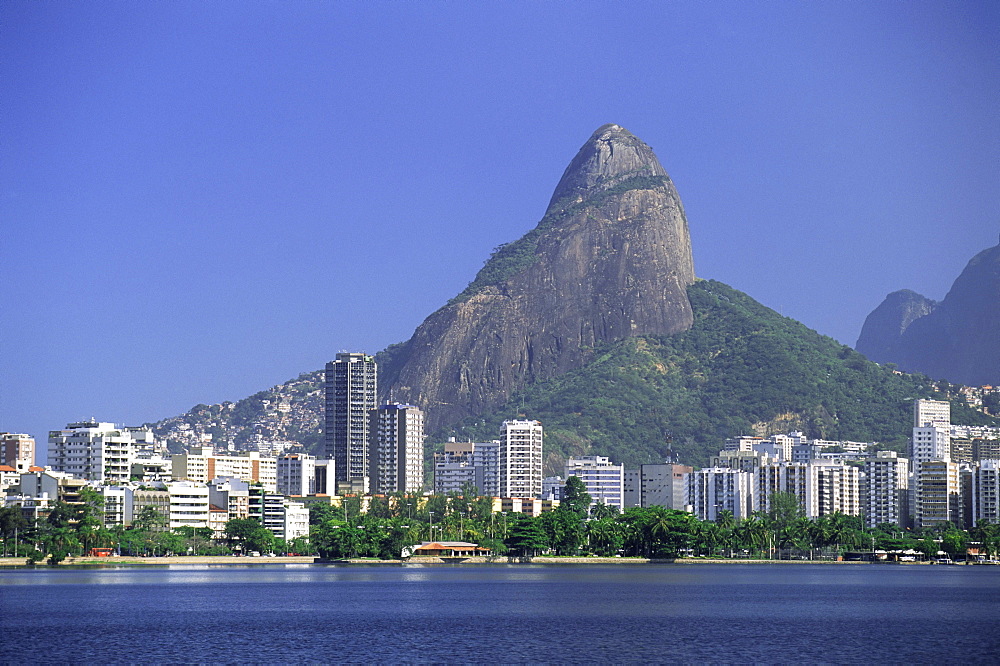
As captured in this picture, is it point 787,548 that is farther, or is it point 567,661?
point 787,548

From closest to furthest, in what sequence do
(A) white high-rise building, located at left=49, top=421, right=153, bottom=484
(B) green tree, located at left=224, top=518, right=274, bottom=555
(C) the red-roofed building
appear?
(C) the red-roofed building → (B) green tree, located at left=224, top=518, right=274, bottom=555 → (A) white high-rise building, located at left=49, top=421, right=153, bottom=484

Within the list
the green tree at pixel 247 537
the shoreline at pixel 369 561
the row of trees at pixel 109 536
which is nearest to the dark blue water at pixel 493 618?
the row of trees at pixel 109 536

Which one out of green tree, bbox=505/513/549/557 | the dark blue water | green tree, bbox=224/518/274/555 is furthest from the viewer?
green tree, bbox=224/518/274/555

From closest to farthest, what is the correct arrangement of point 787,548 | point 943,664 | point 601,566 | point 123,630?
point 943,664, point 123,630, point 601,566, point 787,548

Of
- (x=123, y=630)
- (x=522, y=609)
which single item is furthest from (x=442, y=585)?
(x=123, y=630)

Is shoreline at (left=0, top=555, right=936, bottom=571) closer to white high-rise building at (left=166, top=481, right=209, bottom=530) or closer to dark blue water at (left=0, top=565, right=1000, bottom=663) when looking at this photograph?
white high-rise building at (left=166, top=481, right=209, bottom=530)

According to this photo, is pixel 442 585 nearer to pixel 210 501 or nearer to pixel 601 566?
pixel 601 566

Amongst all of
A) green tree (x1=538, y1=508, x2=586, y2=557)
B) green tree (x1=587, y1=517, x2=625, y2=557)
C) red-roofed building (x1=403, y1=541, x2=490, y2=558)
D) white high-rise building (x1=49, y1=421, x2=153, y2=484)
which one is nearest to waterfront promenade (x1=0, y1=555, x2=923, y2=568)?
red-roofed building (x1=403, y1=541, x2=490, y2=558)

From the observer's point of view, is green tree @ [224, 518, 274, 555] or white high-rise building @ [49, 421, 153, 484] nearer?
green tree @ [224, 518, 274, 555]
